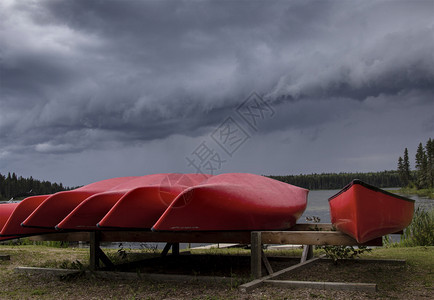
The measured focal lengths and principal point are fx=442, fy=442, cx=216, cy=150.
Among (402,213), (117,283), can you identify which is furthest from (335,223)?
(117,283)

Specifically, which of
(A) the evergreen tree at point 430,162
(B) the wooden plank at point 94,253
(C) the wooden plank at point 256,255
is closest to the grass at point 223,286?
(C) the wooden plank at point 256,255

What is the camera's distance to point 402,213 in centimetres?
638

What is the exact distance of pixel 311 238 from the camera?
20.0ft

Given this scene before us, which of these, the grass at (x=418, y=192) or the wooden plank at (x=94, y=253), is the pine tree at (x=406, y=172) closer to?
the grass at (x=418, y=192)

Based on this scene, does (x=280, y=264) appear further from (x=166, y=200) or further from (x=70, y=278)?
(x=70, y=278)

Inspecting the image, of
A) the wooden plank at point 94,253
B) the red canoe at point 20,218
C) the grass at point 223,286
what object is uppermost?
the red canoe at point 20,218

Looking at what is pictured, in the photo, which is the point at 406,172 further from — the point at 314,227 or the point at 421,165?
the point at 314,227

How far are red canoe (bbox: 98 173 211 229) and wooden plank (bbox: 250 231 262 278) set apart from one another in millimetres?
1289

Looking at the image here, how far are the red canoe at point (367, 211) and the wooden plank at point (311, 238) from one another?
14 centimetres

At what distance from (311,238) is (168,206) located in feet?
6.75

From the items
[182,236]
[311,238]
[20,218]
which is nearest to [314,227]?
[311,238]

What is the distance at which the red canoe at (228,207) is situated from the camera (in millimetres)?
5809

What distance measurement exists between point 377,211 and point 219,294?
2.23 meters

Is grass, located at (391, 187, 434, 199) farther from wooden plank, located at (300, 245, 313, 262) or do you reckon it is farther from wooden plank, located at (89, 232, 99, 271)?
wooden plank, located at (89, 232, 99, 271)
